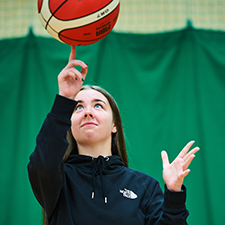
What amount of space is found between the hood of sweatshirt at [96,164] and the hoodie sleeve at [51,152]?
24cm

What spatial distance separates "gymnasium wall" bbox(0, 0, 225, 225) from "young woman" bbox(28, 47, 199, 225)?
143 centimetres

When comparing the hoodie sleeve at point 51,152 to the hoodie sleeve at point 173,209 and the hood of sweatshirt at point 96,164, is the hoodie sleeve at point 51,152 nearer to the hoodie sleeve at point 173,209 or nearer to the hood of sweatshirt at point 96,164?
the hood of sweatshirt at point 96,164

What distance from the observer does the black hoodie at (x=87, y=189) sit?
147cm

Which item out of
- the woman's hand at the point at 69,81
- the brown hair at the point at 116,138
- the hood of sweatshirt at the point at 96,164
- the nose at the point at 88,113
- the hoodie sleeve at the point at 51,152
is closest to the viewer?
the hoodie sleeve at the point at 51,152

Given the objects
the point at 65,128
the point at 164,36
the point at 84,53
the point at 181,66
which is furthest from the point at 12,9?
the point at 65,128

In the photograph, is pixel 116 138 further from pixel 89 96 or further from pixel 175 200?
pixel 175 200

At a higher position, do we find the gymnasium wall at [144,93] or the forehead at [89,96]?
the gymnasium wall at [144,93]

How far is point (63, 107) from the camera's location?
152cm

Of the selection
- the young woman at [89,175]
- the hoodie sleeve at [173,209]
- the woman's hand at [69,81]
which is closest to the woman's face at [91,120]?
the young woman at [89,175]

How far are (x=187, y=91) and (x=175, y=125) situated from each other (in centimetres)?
38

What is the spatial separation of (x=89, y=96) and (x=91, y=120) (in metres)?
0.17

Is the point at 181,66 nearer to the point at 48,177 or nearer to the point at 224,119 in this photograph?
the point at 224,119

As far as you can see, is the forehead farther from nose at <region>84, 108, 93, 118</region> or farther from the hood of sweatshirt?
the hood of sweatshirt

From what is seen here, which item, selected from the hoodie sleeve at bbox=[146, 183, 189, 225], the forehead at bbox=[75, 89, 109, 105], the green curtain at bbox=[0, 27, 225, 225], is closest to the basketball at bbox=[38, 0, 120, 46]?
the forehead at bbox=[75, 89, 109, 105]
